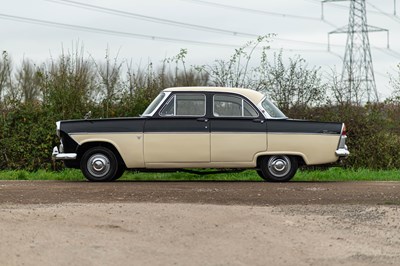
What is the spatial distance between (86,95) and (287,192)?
8.83 meters

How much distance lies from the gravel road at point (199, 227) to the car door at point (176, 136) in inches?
100

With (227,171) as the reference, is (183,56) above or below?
above

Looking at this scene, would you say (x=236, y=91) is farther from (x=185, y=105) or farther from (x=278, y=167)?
(x=278, y=167)

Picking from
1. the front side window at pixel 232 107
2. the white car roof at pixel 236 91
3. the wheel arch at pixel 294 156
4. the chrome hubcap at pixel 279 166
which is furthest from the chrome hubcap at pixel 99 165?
the chrome hubcap at pixel 279 166

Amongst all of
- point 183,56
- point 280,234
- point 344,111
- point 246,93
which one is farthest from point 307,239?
Answer: point 183,56

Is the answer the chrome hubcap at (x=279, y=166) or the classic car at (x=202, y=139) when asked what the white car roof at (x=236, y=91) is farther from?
the chrome hubcap at (x=279, y=166)

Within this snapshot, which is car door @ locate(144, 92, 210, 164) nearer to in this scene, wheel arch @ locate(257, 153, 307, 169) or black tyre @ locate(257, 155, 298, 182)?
wheel arch @ locate(257, 153, 307, 169)

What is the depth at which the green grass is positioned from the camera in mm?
20641

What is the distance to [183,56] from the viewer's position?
1005 inches

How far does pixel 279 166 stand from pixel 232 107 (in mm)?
1437

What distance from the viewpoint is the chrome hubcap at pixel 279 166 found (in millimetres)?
18844

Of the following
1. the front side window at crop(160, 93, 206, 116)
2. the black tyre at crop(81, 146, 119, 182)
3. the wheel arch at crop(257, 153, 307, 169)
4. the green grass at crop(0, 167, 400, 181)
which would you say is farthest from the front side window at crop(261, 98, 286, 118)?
the black tyre at crop(81, 146, 119, 182)

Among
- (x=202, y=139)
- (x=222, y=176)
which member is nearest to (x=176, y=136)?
(x=202, y=139)

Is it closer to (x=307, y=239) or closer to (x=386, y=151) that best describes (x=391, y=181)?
(x=386, y=151)
